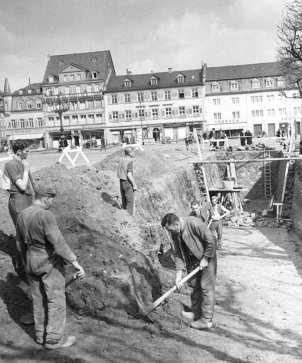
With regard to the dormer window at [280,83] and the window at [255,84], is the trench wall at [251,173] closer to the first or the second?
the window at [255,84]

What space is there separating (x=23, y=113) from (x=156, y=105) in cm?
2265

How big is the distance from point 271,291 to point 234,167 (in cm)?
1685

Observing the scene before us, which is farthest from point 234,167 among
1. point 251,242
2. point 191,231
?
point 191,231

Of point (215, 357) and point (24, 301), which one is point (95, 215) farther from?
point (215, 357)

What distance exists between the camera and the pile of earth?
641 centimetres

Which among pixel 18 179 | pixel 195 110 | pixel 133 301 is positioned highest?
pixel 195 110

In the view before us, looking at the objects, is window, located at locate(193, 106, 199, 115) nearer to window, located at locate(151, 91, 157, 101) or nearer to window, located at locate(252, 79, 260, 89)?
window, located at locate(151, 91, 157, 101)

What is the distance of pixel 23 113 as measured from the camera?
2628 inches

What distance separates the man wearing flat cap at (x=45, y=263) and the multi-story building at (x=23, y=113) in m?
63.2

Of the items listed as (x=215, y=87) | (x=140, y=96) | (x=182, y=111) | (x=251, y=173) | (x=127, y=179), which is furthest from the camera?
(x=140, y=96)

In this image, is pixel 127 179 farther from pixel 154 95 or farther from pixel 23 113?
pixel 23 113

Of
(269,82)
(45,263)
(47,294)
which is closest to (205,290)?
(47,294)

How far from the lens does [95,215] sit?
923cm

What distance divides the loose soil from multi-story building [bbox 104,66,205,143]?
1993 inches
